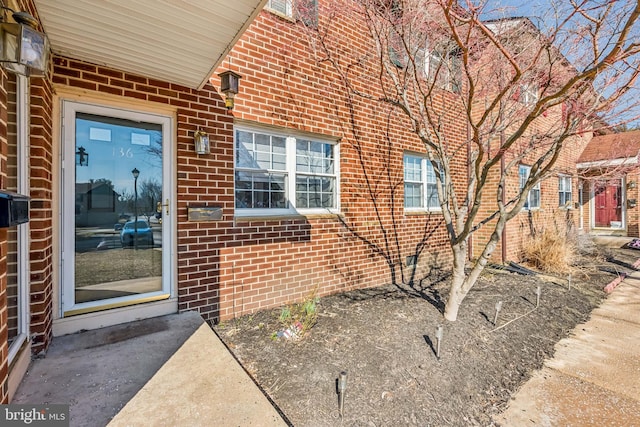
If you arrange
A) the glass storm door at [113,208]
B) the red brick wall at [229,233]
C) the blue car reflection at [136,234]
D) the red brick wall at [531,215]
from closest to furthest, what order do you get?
the glass storm door at [113,208] < the blue car reflection at [136,234] < the red brick wall at [229,233] < the red brick wall at [531,215]

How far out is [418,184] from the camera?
712cm

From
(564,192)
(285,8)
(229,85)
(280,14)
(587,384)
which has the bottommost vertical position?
(587,384)

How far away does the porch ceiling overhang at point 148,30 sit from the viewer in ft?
8.15

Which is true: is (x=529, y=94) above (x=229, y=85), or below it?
above

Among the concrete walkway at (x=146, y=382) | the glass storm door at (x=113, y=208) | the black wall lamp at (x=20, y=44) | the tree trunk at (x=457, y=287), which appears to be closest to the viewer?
the black wall lamp at (x=20, y=44)

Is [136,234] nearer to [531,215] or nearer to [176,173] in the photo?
[176,173]

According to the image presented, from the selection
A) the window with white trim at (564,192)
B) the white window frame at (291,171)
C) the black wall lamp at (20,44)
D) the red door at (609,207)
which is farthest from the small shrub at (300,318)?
the red door at (609,207)

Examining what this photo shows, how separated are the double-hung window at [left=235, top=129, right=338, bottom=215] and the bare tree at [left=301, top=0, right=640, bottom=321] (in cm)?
73

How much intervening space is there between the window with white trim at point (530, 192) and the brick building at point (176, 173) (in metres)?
5.49

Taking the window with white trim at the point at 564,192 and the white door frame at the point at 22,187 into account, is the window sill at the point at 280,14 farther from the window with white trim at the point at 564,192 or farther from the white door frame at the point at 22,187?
the window with white trim at the point at 564,192

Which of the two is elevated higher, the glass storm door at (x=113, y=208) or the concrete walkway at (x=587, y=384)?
the glass storm door at (x=113, y=208)

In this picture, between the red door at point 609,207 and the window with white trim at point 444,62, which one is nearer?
the window with white trim at point 444,62

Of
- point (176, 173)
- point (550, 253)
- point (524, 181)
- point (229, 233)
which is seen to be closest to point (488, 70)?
point (229, 233)

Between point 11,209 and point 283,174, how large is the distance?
11.6 ft
